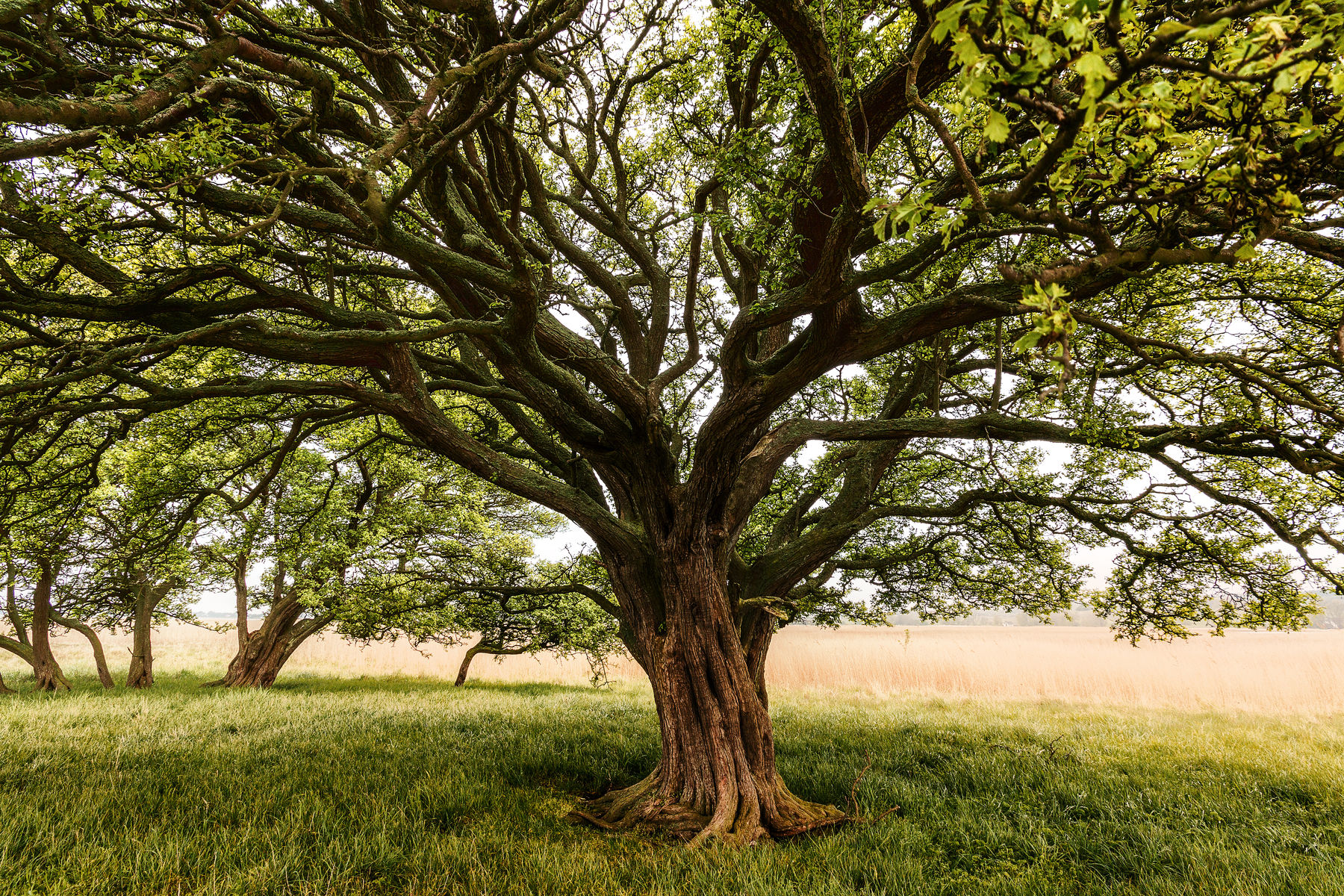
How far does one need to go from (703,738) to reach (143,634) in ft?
63.6

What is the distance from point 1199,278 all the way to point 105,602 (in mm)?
24458

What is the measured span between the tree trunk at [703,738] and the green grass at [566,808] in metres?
0.54

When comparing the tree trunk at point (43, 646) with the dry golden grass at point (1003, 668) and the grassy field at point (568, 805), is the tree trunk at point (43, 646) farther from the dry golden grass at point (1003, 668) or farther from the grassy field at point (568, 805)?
the dry golden grass at point (1003, 668)

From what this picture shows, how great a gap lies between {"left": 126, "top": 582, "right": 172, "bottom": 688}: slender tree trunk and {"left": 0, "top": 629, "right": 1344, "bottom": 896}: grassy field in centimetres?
457

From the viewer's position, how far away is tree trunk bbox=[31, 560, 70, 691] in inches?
622

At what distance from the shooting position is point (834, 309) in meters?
5.40

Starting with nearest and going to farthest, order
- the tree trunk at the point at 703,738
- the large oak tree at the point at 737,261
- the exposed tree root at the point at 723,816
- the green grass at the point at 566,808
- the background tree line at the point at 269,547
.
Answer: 1. the large oak tree at the point at 737,261
2. the green grass at the point at 566,808
3. the exposed tree root at the point at 723,816
4. the tree trunk at the point at 703,738
5. the background tree line at the point at 269,547

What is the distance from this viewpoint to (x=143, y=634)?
1692 cm

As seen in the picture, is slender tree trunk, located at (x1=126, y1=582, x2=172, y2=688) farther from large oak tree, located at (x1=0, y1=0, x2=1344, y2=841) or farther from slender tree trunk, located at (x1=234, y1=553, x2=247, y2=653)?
large oak tree, located at (x1=0, y1=0, x2=1344, y2=841)

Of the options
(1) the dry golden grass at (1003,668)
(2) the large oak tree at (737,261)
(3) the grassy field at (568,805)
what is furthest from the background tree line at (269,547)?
(1) the dry golden grass at (1003,668)

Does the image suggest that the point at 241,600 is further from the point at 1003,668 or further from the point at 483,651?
the point at 1003,668

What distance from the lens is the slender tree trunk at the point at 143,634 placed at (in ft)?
54.9

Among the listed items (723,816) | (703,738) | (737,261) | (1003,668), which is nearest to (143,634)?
(703,738)

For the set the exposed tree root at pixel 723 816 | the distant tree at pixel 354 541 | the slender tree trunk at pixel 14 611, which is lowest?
the exposed tree root at pixel 723 816
